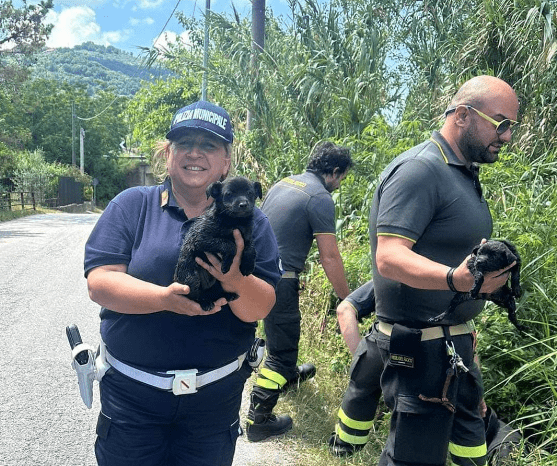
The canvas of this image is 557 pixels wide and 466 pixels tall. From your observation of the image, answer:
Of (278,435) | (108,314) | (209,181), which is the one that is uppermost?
(209,181)

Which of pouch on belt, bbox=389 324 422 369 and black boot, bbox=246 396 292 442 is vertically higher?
pouch on belt, bbox=389 324 422 369

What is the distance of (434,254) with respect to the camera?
2.55 m

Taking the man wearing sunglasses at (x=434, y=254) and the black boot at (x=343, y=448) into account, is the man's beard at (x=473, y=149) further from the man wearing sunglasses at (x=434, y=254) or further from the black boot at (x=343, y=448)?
the black boot at (x=343, y=448)

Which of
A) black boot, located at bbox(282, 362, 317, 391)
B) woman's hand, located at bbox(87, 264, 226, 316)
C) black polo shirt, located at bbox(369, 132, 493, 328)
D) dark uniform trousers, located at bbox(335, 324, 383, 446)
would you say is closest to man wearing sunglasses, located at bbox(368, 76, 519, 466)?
black polo shirt, located at bbox(369, 132, 493, 328)

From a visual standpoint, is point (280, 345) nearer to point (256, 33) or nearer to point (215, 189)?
point (215, 189)

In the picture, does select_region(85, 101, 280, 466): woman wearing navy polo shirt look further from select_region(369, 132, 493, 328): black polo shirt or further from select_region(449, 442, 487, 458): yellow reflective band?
select_region(449, 442, 487, 458): yellow reflective band

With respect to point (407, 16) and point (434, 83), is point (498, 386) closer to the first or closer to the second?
point (434, 83)

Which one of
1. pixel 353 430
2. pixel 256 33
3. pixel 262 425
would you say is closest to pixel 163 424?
pixel 353 430

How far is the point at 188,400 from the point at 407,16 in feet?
25.8

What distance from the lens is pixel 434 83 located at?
8.15 metres

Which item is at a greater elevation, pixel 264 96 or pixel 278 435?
pixel 264 96

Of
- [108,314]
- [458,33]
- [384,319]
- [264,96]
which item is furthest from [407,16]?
[108,314]

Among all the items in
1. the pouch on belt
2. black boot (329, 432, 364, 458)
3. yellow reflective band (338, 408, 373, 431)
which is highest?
the pouch on belt

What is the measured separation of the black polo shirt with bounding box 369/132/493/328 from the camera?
97.1 inches
